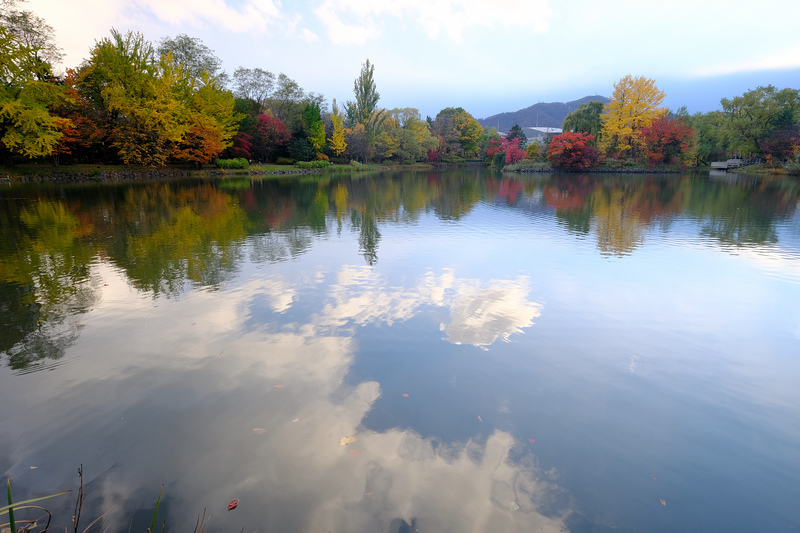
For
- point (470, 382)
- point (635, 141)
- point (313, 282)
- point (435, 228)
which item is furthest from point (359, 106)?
point (470, 382)

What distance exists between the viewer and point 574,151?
43094 mm

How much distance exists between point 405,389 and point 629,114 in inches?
1949

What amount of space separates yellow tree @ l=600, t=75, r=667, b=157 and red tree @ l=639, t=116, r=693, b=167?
0.84 metres

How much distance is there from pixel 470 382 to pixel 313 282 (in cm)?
381

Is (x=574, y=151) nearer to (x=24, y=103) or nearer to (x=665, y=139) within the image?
(x=665, y=139)

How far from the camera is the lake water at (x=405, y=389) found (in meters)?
2.58

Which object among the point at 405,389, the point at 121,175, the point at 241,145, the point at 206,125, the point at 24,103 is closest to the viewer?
the point at 405,389

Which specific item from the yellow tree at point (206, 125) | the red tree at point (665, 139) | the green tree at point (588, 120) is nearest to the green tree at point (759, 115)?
the red tree at point (665, 139)

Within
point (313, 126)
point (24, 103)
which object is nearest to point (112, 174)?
point (24, 103)

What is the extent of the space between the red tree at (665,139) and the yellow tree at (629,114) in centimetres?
84

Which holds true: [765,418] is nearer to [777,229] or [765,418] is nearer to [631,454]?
[631,454]

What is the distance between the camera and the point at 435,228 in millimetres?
12078

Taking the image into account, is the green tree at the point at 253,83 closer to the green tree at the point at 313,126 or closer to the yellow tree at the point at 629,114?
the green tree at the point at 313,126

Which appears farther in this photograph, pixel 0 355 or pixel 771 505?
pixel 0 355
